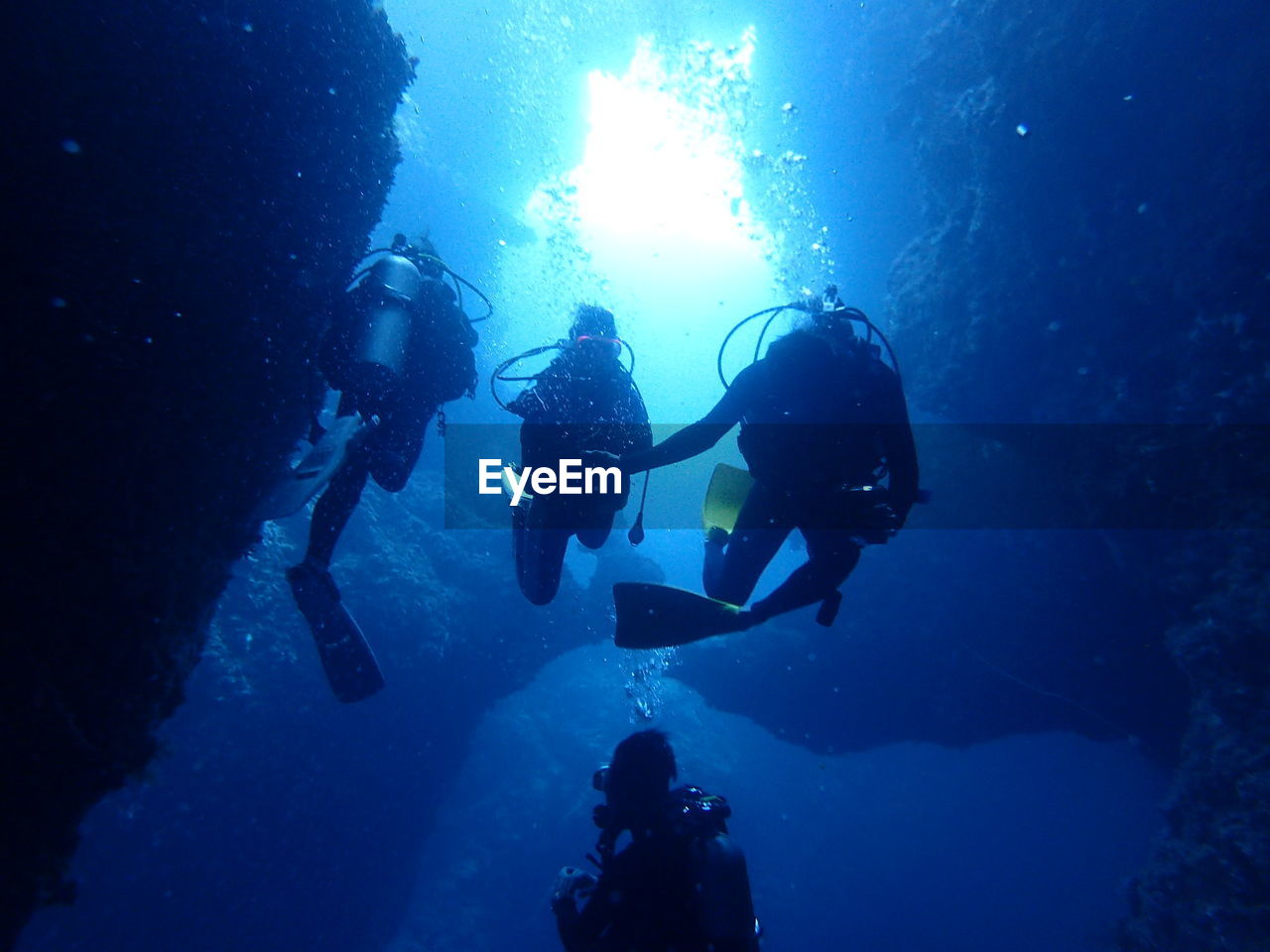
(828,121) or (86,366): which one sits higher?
(828,121)

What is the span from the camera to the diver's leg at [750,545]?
4.22 meters

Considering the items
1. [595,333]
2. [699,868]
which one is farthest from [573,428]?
[699,868]

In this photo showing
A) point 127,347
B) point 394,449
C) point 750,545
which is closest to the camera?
point 127,347

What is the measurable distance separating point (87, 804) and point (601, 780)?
2.99 meters

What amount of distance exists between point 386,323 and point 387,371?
395 millimetres

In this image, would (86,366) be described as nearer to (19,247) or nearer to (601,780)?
(19,247)

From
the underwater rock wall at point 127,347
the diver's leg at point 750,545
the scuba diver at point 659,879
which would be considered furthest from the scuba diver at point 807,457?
the underwater rock wall at point 127,347

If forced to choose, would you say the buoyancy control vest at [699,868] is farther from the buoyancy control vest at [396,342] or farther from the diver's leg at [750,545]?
the buoyancy control vest at [396,342]

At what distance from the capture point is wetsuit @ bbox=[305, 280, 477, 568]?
400cm

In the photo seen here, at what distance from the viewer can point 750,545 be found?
4.40 meters

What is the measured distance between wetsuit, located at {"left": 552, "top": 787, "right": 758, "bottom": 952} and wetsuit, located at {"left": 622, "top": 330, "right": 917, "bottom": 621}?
4.97 feet

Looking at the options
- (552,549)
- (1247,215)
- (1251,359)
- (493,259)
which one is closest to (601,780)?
(552,549)

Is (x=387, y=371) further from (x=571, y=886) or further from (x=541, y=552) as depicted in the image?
(x=571, y=886)

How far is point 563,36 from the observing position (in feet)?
68.8
